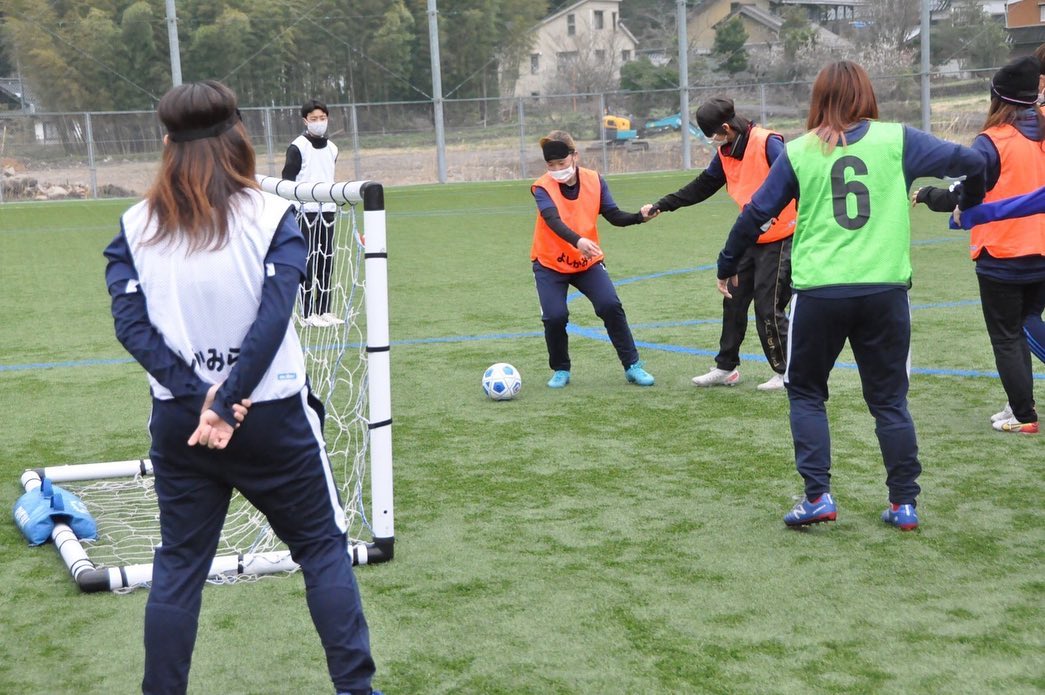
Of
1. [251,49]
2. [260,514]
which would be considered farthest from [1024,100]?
[251,49]

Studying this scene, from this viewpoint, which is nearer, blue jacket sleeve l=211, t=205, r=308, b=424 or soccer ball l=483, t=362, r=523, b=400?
blue jacket sleeve l=211, t=205, r=308, b=424

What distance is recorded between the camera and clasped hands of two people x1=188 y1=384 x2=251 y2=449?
119 inches

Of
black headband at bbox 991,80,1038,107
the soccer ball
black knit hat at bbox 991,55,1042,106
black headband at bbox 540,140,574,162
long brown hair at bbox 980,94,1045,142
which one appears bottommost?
the soccer ball

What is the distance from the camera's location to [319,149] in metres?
10.9

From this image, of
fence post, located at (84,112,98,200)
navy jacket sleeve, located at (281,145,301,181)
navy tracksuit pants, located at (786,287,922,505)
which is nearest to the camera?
navy tracksuit pants, located at (786,287,922,505)

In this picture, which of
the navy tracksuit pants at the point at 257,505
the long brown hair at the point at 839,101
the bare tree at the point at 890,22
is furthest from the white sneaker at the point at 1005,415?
the bare tree at the point at 890,22

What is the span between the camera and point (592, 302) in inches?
307

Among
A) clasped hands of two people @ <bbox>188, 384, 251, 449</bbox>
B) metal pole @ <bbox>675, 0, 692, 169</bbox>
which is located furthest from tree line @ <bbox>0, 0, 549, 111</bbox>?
clasped hands of two people @ <bbox>188, 384, 251, 449</bbox>

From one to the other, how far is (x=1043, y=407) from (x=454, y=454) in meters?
3.42

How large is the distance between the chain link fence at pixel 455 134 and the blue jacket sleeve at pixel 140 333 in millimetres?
29282

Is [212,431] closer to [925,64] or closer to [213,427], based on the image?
[213,427]

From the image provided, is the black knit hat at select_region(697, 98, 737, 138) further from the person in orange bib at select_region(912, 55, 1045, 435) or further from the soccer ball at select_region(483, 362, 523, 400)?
the soccer ball at select_region(483, 362, 523, 400)

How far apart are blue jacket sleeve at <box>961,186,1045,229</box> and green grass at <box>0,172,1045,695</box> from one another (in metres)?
1.26

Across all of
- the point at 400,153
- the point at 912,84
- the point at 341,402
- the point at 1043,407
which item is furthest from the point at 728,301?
the point at 912,84
